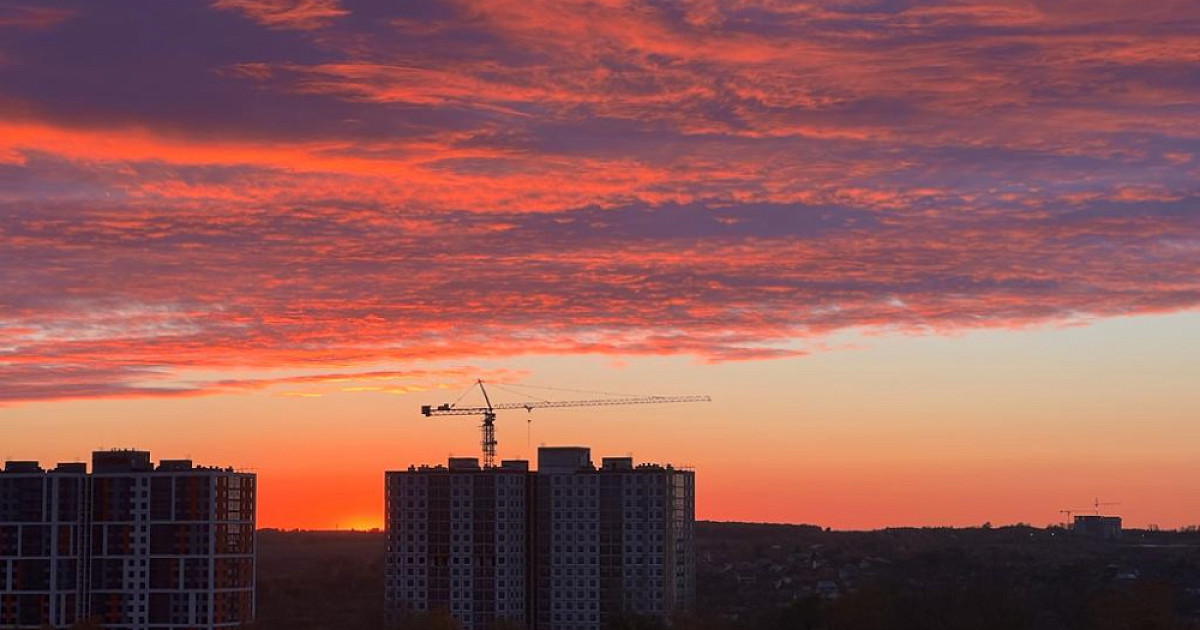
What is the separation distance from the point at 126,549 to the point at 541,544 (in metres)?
35.8

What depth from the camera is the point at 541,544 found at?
552 feet

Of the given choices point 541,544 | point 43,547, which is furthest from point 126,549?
point 541,544

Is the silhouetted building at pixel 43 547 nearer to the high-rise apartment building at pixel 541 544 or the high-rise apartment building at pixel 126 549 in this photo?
the high-rise apartment building at pixel 126 549

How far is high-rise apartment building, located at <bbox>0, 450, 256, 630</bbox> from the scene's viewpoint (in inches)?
6043

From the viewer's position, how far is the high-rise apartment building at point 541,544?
164 m

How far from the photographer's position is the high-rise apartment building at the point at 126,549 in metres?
154

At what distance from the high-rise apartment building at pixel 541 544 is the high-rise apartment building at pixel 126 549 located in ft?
53.2

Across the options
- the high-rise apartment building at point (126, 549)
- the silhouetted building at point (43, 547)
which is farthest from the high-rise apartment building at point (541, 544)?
the silhouetted building at point (43, 547)

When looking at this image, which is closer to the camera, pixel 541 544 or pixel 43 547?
pixel 43 547

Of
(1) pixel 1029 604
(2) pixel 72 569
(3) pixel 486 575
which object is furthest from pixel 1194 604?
(2) pixel 72 569

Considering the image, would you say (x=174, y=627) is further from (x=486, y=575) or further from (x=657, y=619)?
(x=657, y=619)

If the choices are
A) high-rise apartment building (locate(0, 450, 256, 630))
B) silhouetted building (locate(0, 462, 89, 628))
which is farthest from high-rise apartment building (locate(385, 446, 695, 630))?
silhouetted building (locate(0, 462, 89, 628))

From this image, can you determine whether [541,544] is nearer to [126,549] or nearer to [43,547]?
[126,549]

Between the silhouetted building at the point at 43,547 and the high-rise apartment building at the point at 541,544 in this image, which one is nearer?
the silhouetted building at the point at 43,547
